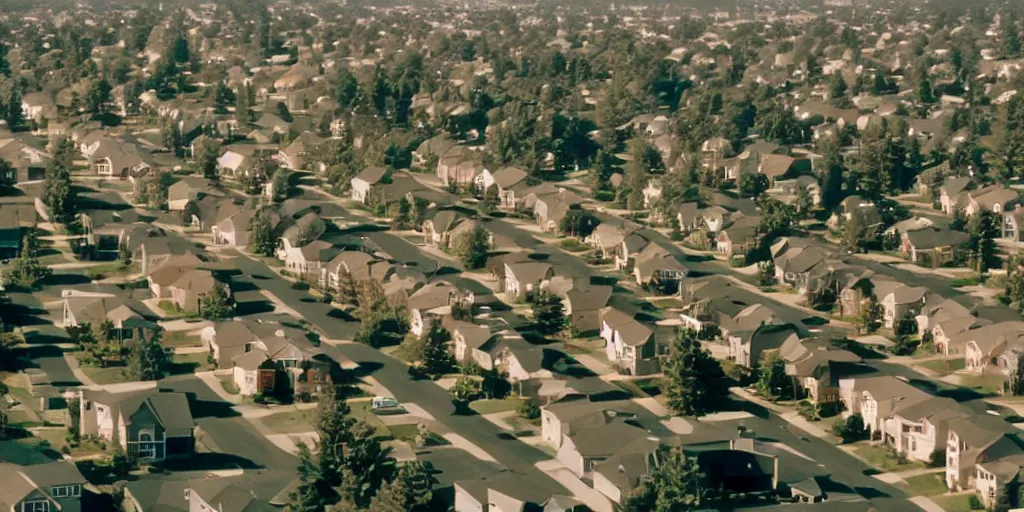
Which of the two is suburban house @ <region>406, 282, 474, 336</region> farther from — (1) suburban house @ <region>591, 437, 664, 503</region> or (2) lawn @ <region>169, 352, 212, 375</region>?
(1) suburban house @ <region>591, 437, 664, 503</region>

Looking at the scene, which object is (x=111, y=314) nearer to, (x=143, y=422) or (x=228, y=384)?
(x=228, y=384)

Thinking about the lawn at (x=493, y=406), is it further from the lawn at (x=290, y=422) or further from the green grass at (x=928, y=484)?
the green grass at (x=928, y=484)

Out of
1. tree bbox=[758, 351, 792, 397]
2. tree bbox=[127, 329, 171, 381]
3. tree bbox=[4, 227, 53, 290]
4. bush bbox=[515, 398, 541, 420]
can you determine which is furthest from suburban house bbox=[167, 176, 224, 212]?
tree bbox=[758, 351, 792, 397]

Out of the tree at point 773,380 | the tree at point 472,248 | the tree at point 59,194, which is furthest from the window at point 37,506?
the tree at point 59,194

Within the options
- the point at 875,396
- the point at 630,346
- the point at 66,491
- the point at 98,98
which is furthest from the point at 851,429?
the point at 98,98

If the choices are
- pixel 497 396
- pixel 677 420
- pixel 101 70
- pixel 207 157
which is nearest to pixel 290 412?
pixel 497 396
